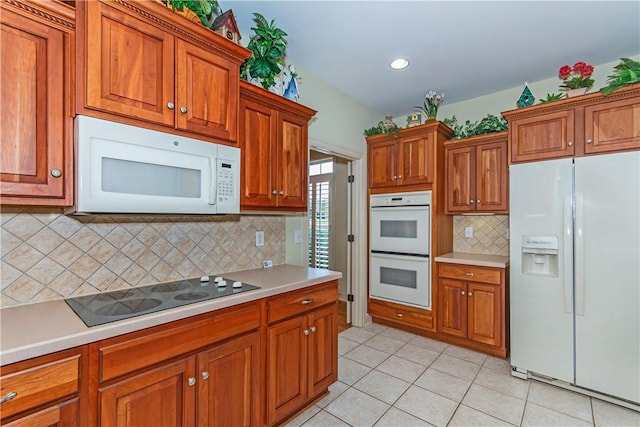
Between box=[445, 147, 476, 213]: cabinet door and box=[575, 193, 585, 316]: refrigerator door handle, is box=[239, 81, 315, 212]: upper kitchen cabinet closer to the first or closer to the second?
box=[445, 147, 476, 213]: cabinet door

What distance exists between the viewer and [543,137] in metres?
2.44

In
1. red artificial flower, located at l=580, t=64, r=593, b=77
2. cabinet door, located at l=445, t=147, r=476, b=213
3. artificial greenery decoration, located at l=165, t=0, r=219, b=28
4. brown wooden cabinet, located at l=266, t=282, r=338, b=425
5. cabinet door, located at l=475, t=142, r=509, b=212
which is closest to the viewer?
artificial greenery decoration, located at l=165, t=0, r=219, b=28

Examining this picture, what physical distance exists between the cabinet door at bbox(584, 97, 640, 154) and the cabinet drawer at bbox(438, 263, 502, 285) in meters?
1.26

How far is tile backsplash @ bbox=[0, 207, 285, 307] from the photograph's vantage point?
54.0 inches

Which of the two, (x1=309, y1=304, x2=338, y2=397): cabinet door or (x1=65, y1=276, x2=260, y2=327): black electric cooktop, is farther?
(x1=309, y1=304, x2=338, y2=397): cabinet door

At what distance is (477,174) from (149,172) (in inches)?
121

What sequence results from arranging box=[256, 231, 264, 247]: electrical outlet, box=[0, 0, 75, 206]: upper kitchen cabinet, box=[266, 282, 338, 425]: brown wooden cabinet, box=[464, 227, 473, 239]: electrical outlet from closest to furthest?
box=[0, 0, 75, 206]: upper kitchen cabinet → box=[266, 282, 338, 425]: brown wooden cabinet → box=[256, 231, 264, 247]: electrical outlet → box=[464, 227, 473, 239]: electrical outlet

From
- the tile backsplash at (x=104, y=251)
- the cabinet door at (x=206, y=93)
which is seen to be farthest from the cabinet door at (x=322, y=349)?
the cabinet door at (x=206, y=93)

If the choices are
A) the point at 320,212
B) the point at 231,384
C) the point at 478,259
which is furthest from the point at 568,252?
the point at 320,212

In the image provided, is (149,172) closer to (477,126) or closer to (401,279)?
(401,279)

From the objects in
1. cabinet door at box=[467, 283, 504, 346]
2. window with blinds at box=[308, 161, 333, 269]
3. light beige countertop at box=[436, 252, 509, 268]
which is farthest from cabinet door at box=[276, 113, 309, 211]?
window with blinds at box=[308, 161, 333, 269]

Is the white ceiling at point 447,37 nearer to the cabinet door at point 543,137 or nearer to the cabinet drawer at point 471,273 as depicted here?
the cabinet door at point 543,137

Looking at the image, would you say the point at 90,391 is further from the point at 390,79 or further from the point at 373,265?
the point at 390,79

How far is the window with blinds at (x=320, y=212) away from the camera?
508 centimetres
